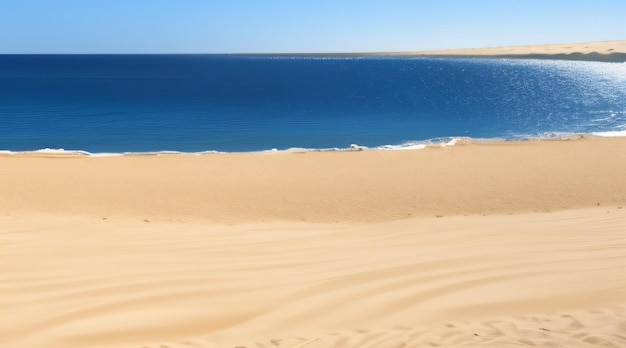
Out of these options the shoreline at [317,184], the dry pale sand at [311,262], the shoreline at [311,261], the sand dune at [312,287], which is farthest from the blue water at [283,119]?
the sand dune at [312,287]

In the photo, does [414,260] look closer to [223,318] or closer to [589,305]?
[589,305]

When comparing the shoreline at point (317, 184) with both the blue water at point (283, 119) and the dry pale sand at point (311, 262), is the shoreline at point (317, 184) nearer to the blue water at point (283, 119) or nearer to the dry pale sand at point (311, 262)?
the dry pale sand at point (311, 262)

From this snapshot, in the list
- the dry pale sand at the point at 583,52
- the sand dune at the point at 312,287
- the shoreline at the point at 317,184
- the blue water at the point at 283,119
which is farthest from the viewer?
the dry pale sand at the point at 583,52

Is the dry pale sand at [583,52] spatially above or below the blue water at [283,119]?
above

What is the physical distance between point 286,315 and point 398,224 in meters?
3.95

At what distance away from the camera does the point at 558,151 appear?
1711 centimetres

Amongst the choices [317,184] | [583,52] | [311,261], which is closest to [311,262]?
[311,261]

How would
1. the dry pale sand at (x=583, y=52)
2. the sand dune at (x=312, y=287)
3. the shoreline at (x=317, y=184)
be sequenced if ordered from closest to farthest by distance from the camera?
the sand dune at (x=312, y=287) < the shoreline at (x=317, y=184) < the dry pale sand at (x=583, y=52)

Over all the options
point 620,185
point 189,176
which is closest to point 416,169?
point 620,185

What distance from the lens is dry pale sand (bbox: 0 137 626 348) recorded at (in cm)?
465

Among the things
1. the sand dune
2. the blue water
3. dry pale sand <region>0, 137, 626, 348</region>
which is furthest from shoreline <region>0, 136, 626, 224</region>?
the blue water

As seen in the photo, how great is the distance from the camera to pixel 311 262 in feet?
21.1

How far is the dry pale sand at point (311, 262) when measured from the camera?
465 centimetres

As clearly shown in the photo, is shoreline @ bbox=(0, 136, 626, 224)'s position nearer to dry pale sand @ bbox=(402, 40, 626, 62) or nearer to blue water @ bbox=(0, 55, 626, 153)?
blue water @ bbox=(0, 55, 626, 153)
